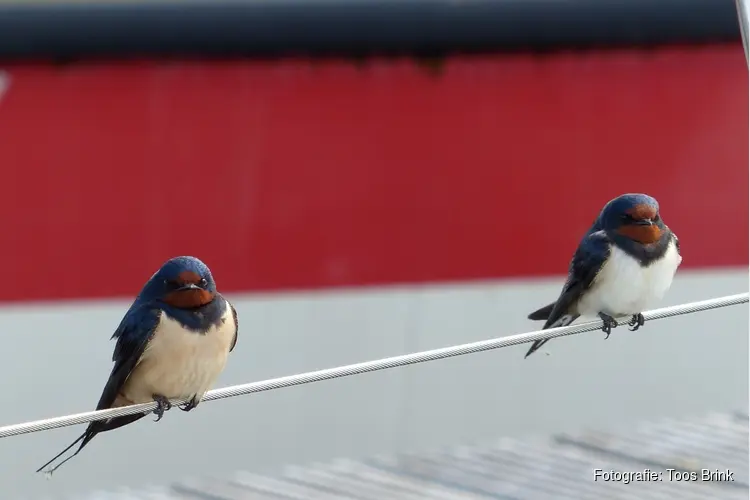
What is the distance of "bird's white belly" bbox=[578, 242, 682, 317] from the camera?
255 centimetres

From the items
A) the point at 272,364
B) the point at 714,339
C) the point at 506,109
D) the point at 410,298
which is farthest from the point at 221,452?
the point at 714,339

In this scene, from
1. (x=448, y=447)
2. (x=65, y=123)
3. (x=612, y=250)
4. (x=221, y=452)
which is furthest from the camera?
(x=448, y=447)

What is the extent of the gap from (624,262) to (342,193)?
1.37 metres

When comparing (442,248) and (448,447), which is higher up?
(442,248)

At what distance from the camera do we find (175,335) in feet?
7.30

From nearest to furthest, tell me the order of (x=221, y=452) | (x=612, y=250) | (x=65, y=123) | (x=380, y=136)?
(x=612, y=250) → (x=65, y=123) → (x=380, y=136) → (x=221, y=452)

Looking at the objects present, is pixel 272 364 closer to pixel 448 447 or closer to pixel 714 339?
pixel 448 447

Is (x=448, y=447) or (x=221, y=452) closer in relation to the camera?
(x=221, y=452)

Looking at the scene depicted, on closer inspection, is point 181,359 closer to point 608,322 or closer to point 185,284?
point 185,284

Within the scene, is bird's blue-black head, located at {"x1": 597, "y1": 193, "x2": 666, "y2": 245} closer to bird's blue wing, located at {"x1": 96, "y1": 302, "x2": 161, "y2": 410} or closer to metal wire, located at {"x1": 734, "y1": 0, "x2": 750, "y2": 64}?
metal wire, located at {"x1": 734, "y1": 0, "x2": 750, "y2": 64}

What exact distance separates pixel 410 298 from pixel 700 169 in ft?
3.45

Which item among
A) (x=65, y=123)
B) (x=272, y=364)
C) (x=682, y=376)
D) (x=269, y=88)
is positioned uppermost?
(x=269, y=88)

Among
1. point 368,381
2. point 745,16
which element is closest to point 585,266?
point 745,16

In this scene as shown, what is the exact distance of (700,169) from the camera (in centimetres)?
396
